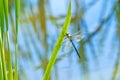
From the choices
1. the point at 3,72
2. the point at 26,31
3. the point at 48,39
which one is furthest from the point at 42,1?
the point at 3,72

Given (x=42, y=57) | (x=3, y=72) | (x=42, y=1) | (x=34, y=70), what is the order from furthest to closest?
(x=42, y=1)
(x=42, y=57)
(x=34, y=70)
(x=3, y=72)

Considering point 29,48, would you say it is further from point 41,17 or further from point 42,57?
point 41,17

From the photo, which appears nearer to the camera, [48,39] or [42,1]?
[48,39]

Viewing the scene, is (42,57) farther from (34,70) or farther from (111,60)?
(111,60)

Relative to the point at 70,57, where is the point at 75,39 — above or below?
above

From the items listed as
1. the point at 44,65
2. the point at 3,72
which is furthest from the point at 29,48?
the point at 3,72

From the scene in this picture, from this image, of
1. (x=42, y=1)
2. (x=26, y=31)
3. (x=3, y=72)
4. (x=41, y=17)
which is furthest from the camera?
(x=42, y=1)
